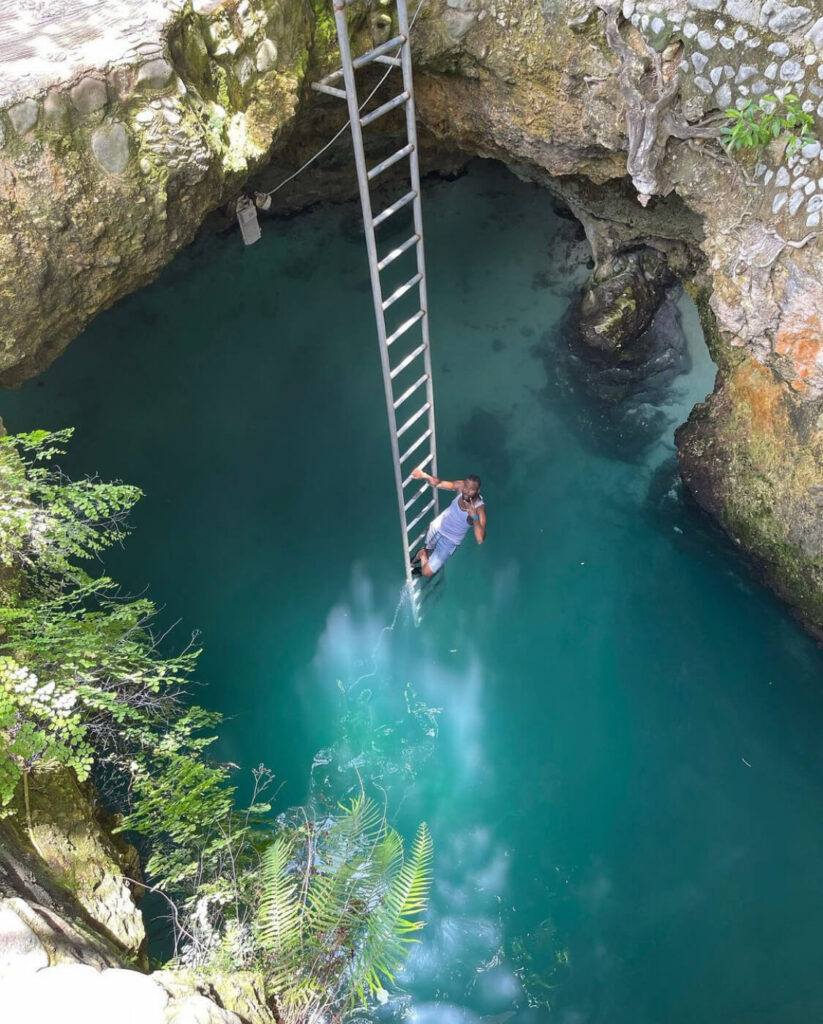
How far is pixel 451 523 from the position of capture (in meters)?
5.58

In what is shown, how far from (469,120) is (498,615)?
12.6ft

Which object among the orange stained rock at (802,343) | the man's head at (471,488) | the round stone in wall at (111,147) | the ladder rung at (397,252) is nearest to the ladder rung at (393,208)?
the ladder rung at (397,252)

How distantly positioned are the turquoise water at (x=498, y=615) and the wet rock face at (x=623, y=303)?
247mm

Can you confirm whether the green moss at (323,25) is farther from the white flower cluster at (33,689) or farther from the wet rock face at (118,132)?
the white flower cluster at (33,689)

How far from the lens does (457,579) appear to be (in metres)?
6.62

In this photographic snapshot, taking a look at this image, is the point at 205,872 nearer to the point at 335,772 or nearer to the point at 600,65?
the point at 335,772

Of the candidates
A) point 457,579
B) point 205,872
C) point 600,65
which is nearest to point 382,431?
point 457,579


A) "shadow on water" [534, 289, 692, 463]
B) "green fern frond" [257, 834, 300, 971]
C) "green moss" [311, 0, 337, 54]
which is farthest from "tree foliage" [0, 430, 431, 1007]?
"shadow on water" [534, 289, 692, 463]

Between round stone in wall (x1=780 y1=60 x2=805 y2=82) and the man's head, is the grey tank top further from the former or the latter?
round stone in wall (x1=780 y1=60 x2=805 y2=82)

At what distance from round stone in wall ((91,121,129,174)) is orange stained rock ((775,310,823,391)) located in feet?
12.4

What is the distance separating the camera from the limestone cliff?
3.85 metres

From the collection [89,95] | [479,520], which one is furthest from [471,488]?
[89,95]

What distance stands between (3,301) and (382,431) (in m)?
3.63

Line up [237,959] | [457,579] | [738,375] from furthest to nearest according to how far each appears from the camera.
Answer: [457,579]
[738,375]
[237,959]
